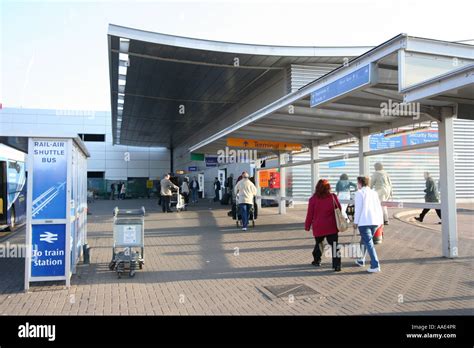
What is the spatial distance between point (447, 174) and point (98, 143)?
4120 cm

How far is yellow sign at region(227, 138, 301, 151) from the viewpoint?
1580 cm

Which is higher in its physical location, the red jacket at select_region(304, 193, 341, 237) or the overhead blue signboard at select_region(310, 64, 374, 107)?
the overhead blue signboard at select_region(310, 64, 374, 107)

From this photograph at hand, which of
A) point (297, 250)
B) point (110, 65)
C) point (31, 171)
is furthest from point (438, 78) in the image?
point (110, 65)

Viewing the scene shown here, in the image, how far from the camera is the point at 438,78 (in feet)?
21.1

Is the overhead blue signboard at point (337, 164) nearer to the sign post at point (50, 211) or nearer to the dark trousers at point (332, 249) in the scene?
the dark trousers at point (332, 249)

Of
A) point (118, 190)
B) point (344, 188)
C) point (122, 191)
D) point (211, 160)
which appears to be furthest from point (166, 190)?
point (118, 190)

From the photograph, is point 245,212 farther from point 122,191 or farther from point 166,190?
point 122,191

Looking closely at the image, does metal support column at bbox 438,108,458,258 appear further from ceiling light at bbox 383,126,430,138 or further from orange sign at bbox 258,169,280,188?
orange sign at bbox 258,169,280,188

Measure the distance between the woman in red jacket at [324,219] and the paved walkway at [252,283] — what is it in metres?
0.37

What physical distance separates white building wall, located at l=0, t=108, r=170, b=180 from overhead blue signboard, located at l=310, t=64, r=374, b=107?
38364 mm

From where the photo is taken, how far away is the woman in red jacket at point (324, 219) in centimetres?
779

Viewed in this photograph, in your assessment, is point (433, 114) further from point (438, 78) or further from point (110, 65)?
point (110, 65)

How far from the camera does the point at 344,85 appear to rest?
7570 millimetres

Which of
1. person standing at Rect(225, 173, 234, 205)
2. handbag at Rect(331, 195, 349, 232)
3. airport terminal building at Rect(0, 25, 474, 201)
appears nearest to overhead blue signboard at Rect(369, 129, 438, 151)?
airport terminal building at Rect(0, 25, 474, 201)
